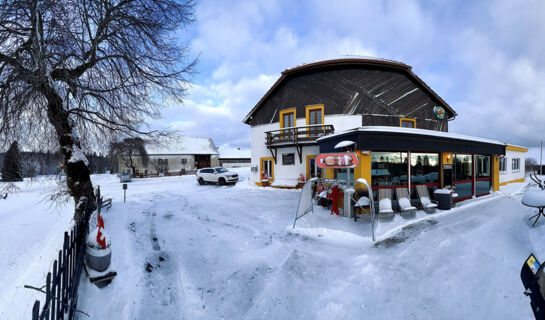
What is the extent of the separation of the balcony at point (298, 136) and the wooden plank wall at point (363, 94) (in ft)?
5.13

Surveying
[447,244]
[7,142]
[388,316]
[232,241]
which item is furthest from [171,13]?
[447,244]

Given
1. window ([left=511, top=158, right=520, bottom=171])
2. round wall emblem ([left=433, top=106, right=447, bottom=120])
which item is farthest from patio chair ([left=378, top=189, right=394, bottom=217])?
window ([left=511, top=158, right=520, bottom=171])

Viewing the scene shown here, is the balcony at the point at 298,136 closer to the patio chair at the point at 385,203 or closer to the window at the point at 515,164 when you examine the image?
the patio chair at the point at 385,203

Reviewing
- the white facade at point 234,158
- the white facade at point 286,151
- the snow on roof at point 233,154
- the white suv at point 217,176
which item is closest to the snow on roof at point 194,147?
the white facade at point 234,158

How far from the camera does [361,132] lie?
8.57 meters

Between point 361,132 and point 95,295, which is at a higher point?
point 361,132

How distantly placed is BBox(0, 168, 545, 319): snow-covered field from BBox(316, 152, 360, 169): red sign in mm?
2055

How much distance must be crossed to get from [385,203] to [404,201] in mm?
1040

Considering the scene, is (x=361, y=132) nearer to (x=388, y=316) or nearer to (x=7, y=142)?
(x=388, y=316)

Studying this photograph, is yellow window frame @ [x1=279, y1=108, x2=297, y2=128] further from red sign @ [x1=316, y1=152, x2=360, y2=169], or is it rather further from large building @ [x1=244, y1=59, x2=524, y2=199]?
red sign @ [x1=316, y1=152, x2=360, y2=169]

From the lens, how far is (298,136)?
53.4 ft

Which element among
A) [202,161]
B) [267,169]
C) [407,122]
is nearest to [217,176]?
[267,169]

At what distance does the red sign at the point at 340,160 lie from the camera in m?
7.73

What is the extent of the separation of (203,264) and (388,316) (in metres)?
3.86
